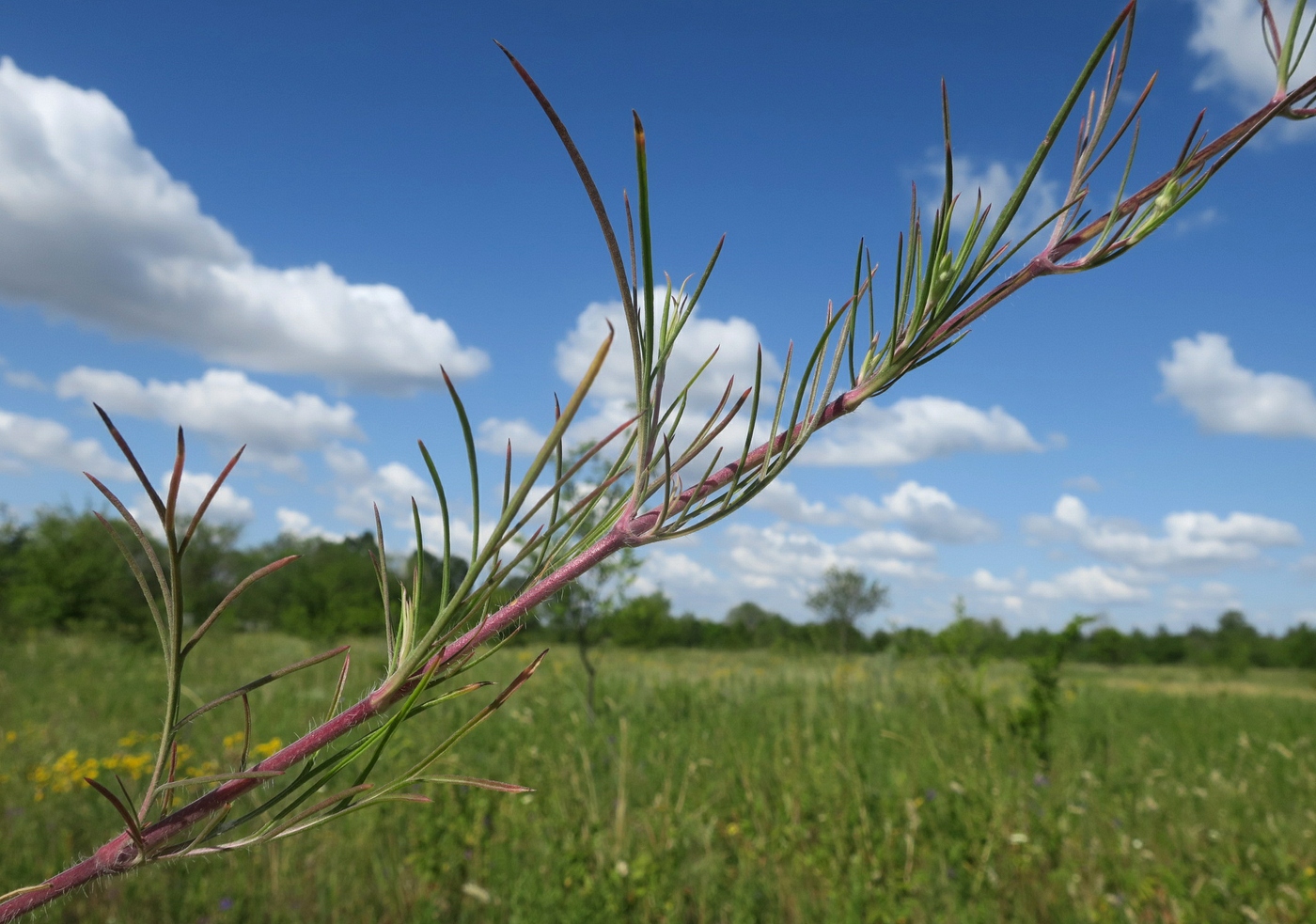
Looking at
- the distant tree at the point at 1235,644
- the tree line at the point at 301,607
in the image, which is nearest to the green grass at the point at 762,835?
the tree line at the point at 301,607

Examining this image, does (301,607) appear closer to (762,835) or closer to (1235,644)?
(762,835)

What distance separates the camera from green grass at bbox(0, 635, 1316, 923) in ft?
9.86

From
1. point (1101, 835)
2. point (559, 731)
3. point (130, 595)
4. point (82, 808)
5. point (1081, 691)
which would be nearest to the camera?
point (1101, 835)

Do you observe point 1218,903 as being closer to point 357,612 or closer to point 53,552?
point 357,612

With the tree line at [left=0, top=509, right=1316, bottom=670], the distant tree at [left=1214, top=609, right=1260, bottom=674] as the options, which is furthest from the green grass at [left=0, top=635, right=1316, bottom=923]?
the distant tree at [left=1214, top=609, right=1260, bottom=674]

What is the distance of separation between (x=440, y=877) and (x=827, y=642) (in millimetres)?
4141

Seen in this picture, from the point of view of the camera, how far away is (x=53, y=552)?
15.3 metres

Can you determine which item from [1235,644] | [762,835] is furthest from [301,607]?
[1235,644]

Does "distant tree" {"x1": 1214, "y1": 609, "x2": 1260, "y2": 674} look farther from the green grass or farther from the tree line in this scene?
the green grass

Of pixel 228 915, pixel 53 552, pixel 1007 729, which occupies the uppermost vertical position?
pixel 53 552

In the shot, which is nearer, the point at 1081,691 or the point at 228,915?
the point at 228,915

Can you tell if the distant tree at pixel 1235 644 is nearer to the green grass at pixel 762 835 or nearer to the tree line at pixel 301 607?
the tree line at pixel 301 607

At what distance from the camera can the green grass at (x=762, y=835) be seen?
301 cm

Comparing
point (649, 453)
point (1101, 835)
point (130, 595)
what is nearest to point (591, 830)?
point (1101, 835)
